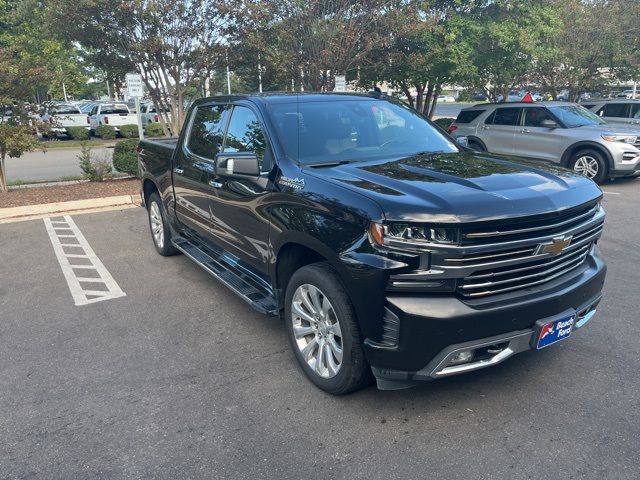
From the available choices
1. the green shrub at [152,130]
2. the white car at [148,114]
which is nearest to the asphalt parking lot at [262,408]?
the green shrub at [152,130]

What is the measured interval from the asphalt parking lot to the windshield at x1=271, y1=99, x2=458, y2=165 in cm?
153

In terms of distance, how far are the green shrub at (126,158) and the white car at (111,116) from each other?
617 inches

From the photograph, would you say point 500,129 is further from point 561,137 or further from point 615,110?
point 615,110

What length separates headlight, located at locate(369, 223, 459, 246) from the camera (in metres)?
2.72

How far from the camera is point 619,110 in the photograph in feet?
45.6

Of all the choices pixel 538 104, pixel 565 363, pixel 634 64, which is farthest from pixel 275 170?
pixel 634 64

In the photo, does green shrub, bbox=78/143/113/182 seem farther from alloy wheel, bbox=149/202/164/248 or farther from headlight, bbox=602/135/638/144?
headlight, bbox=602/135/638/144

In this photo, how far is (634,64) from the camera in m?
18.1

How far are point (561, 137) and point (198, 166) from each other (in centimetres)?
887

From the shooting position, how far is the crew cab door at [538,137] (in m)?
11.1

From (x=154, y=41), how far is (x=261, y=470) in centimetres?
1064

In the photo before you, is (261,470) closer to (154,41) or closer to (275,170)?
(275,170)

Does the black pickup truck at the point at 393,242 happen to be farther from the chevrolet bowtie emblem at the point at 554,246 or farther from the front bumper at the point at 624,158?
the front bumper at the point at 624,158

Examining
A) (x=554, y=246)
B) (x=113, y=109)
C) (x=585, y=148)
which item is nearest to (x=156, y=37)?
(x=585, y=148)
